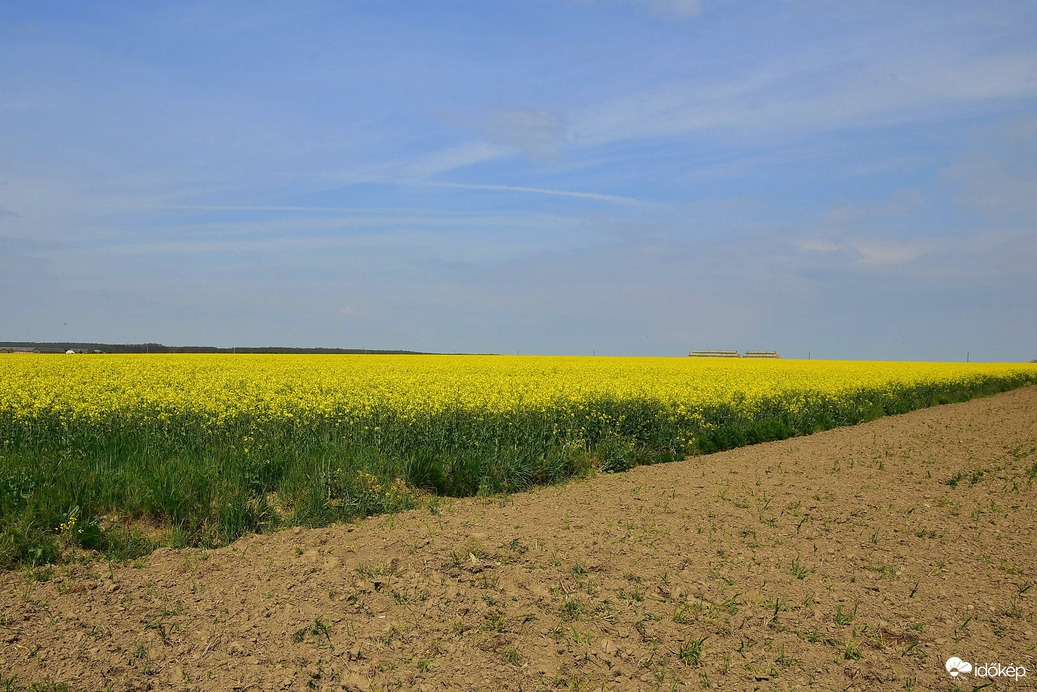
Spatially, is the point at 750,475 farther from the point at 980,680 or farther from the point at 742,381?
the point at 742,381

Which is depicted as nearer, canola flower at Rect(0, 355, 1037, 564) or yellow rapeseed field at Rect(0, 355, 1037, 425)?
canola flower at Rect(0, 355, 1037, 564)

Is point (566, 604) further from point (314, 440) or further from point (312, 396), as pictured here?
point (312, 396)

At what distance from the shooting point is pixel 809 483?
958cm

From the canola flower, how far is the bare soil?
101 centimetres

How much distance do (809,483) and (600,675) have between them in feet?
19.5

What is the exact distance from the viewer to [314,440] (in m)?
10.6

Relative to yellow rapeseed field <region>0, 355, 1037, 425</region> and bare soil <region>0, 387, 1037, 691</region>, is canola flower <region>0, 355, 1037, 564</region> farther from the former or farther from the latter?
bare soil <region>0, 387, 1037, 691</region>

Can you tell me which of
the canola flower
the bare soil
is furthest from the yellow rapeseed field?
the bare soil

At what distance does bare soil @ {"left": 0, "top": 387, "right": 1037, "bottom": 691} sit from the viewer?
4820mm

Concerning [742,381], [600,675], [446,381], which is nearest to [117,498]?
[600,675]

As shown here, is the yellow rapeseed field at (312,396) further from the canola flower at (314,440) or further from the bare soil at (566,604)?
the bare soil at (566,604)

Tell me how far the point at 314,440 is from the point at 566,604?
6181 millimetres

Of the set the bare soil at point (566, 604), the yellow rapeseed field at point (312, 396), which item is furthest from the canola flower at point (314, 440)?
the bare soil at point (566, 604)

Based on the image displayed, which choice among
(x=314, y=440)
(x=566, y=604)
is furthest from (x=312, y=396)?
(x=566, y=604)
